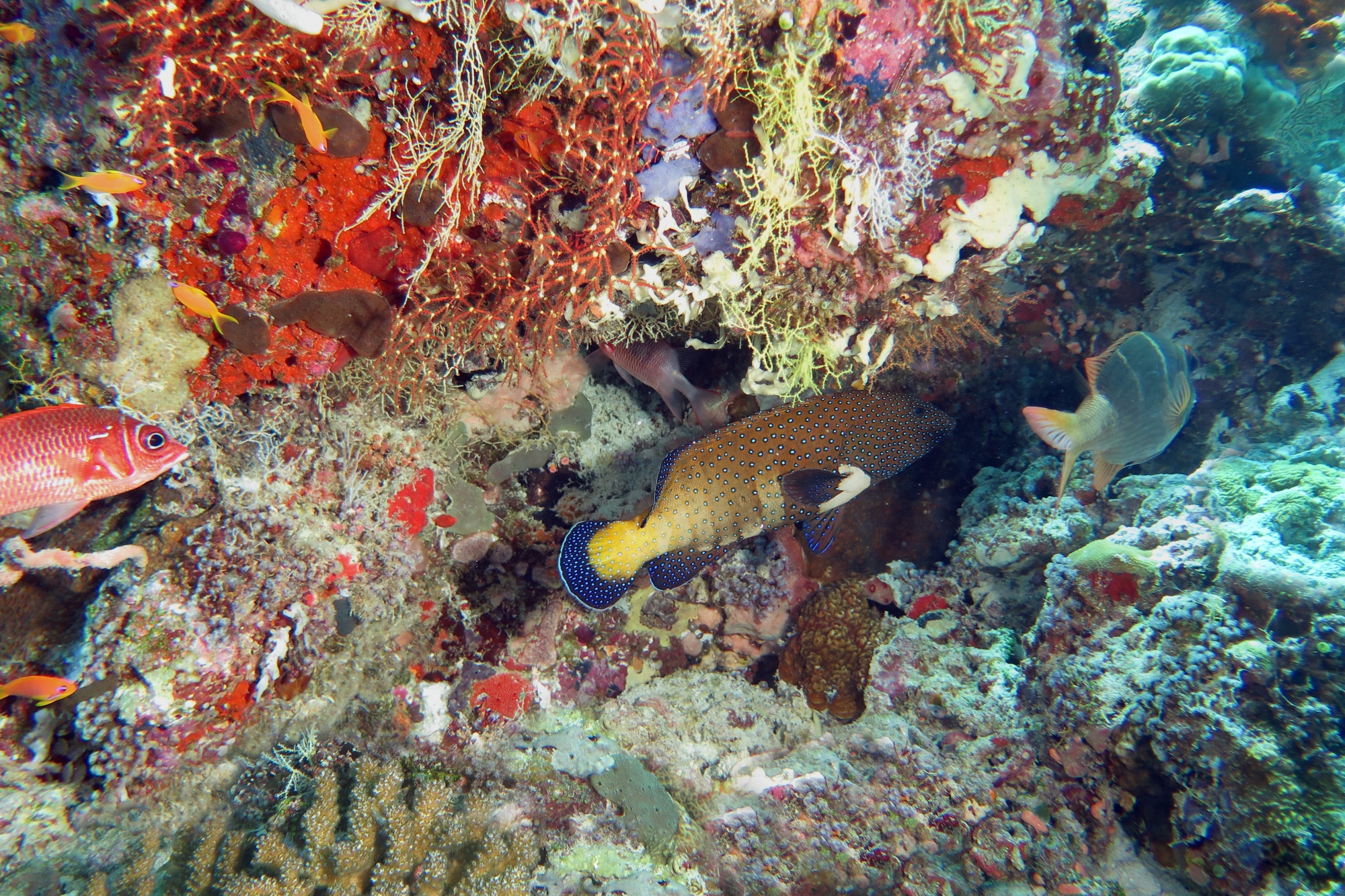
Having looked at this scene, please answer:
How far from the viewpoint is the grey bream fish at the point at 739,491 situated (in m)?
3.54

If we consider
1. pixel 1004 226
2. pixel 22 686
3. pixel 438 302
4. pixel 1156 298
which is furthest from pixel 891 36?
pixel 22 686

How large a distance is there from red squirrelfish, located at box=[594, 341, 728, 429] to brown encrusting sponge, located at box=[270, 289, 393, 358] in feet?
5.13

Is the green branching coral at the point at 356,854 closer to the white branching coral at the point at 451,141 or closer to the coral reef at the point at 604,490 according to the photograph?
the coral reef at the point at 604,490

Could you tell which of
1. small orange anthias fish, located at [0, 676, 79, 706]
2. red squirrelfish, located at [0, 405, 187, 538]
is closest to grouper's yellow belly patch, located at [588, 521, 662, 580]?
red squirrelfish, located at [0, 405, 187, 538]

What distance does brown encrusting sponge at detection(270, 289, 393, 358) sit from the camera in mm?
2811

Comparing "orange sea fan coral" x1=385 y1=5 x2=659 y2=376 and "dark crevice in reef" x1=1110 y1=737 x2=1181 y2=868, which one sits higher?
"orange sea fan coral" x1=385 y1=5 x2=659 y2=376

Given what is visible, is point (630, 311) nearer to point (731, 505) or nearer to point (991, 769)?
point (731, 505)

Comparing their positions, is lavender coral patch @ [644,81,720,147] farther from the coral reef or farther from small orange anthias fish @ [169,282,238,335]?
small orange anthias fish @ [169,282,238,335]

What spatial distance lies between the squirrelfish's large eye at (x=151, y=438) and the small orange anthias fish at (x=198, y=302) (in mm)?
589

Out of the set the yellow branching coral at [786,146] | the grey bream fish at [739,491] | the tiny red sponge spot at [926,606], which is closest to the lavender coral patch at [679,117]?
the yellow branching coral at [786,146]

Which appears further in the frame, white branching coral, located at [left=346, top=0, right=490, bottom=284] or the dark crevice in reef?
the dark crevice in reef

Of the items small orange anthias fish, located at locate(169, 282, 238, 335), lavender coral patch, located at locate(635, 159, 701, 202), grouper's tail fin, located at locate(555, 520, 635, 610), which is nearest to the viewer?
small orange anthias fish, located at locate(169, 282, 238, 335)

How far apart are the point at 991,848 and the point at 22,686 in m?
5.42

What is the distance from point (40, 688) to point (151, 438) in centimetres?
166
